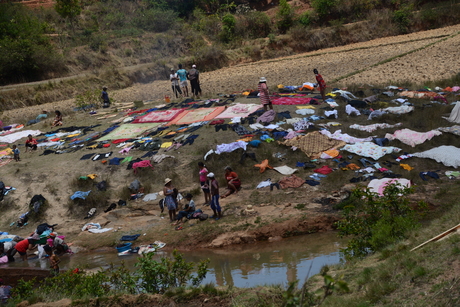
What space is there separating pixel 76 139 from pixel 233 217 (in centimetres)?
994

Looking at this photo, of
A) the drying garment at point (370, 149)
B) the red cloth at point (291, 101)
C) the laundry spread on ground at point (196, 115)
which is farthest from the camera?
the laundry spread on ground at point (196, 115)

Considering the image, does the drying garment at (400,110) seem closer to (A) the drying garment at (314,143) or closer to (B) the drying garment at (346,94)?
(B) the drying garment at (346,94)

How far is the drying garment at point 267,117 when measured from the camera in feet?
50.6

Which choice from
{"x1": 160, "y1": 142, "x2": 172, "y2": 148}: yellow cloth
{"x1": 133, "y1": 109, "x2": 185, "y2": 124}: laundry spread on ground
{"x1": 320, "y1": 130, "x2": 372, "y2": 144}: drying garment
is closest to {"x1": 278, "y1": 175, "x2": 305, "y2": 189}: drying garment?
{"x1": 320, "y1": 130, "x2": 372, "y2": 144}: drying garment

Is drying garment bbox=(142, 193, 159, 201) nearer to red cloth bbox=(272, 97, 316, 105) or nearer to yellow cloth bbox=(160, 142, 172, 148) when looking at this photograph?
yellow cloth bbox=(160, 142, 172, 148)

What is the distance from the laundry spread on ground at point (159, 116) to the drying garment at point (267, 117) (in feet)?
14.4

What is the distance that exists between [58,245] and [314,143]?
755 centimetres

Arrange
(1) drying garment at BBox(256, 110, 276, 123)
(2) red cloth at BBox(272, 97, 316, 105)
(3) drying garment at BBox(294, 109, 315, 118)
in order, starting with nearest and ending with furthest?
1. (1) drying garment at BBox(256, 110, 276, 123)
2. (3) drying garment at BBox(294, 109, 315, 118)
3. (2) red cloth at BBox(272, 97, 316, 105)

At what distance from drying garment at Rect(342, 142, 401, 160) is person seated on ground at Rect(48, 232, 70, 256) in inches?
317

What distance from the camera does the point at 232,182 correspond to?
12.0 m

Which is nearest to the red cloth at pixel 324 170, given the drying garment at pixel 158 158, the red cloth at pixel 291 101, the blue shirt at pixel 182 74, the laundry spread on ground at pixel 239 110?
the drying garment at pixel 158 158

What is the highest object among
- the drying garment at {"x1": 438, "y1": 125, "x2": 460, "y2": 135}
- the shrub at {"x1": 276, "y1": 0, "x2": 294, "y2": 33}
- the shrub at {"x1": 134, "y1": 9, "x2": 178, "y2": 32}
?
the shrub at {"x1": 134, "y1": 9, "x2": 178, "y2": 32}

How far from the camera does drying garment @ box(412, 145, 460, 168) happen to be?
11.5m

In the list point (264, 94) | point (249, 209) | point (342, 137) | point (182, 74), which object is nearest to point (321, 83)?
point (264, 94)
